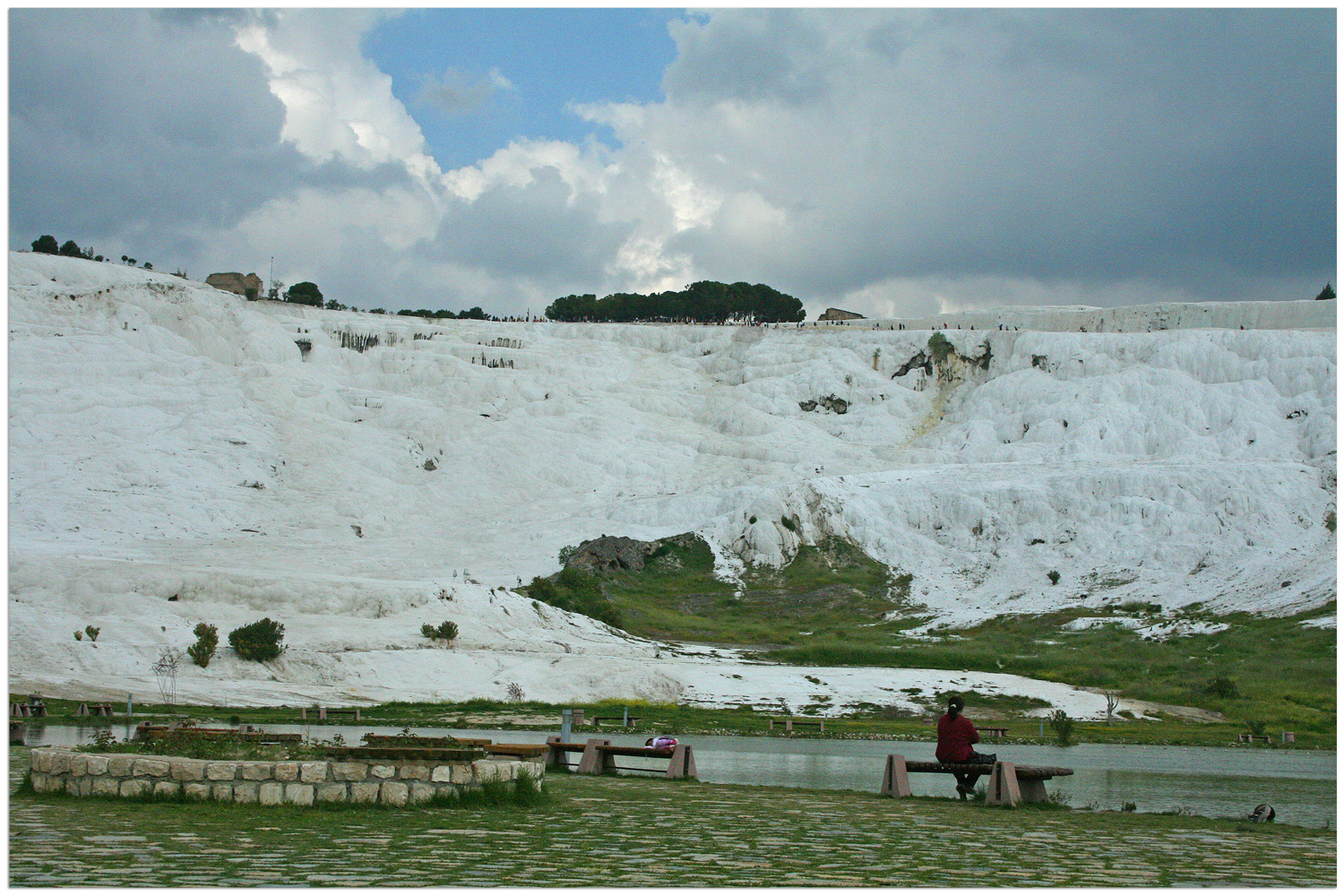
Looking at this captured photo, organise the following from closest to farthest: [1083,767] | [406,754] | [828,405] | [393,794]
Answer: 1. [393,794]
2. [406,754]
3. [1083,767]
4. [828,405]

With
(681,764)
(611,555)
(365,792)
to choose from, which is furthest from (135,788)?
(611,555)

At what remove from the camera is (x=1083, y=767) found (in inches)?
825

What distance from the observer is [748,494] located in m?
67.1

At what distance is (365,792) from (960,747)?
6.57 m

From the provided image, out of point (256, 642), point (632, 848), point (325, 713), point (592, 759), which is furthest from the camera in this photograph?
point (256, 642)

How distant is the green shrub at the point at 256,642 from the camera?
35.4 meters

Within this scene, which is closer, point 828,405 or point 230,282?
point 828,405

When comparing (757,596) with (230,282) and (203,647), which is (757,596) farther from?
(230,282)

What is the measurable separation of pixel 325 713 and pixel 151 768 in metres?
17.9

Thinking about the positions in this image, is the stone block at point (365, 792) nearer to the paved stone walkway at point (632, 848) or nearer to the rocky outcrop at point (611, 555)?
the paved stone walkway at point (632, 848)

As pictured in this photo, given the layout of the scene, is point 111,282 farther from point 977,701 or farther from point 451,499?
point 977,701

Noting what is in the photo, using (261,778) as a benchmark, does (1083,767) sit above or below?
below

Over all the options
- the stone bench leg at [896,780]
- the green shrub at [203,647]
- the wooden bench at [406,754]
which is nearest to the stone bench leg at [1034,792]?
the stone bench leg at [896,780]

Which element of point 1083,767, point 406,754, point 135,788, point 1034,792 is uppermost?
point 406,754
